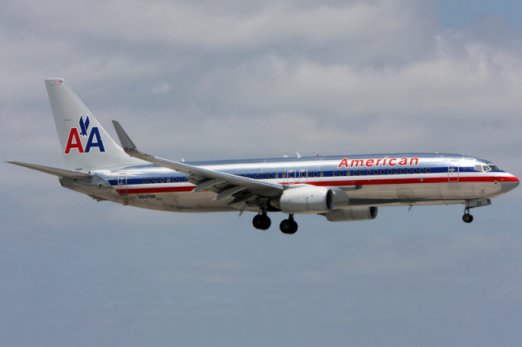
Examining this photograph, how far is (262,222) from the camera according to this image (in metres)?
69.0

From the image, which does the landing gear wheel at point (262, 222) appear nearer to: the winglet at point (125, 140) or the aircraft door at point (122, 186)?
the aircraft door at point (122, 186)

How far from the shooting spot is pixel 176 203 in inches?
2795

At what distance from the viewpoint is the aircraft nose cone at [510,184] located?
63156 millimetres

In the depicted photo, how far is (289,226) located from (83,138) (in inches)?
707

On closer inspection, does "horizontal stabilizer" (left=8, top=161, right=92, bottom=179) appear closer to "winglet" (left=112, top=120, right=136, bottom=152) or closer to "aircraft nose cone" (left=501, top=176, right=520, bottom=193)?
"winglet" (left=112, top=120, right=136, bottom=152)

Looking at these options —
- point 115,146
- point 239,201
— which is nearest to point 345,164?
point 239,201

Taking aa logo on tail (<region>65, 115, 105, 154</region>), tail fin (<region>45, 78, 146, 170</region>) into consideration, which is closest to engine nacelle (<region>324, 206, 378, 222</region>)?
tail fin (<region>45, 78, 146, 170</region>)

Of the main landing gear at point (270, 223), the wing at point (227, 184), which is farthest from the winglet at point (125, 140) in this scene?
the main landing gear at point (270, 223)

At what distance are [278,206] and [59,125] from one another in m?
20.1

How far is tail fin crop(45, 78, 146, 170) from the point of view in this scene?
75875 mm

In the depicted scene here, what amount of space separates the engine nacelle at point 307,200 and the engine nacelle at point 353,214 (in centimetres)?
599

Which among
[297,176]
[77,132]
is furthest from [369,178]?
[77,132]

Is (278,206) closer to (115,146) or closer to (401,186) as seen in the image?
(401,186)

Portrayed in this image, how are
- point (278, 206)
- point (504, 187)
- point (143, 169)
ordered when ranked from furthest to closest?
point (143, 169) < point (278, 206) < point (504, 187)
